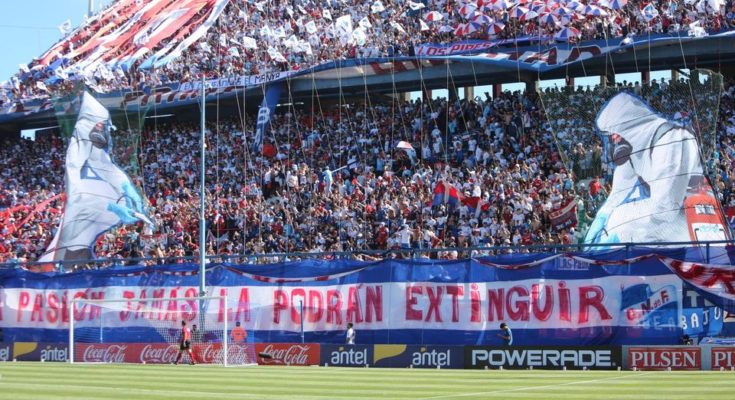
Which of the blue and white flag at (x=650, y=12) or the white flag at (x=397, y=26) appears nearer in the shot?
the blue and white flag at (x=650, y=12)

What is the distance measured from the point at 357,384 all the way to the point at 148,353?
38.6ft

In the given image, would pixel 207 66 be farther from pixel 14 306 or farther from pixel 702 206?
pixel 702 206

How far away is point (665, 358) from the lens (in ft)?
75.6

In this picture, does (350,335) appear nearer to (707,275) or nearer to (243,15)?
(707,275)

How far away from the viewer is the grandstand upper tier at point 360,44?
1555 inches

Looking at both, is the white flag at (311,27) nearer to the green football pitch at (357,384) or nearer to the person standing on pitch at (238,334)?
the person standing on pitch at (238,334)

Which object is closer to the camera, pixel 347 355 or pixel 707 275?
pixel 707 275

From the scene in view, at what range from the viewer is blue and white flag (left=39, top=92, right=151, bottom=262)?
33.2 meters

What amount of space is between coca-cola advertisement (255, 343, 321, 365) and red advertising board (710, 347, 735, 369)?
9.52 meters

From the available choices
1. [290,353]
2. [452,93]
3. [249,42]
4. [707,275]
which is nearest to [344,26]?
[249,42]

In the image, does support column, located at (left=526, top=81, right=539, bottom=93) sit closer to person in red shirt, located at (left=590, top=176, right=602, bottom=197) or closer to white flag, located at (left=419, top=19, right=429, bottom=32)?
white flag, located at (left=419, top=19, right=429, bottom=32)

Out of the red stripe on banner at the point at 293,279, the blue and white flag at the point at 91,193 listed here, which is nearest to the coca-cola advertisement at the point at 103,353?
the blue and white flag at the point at 91,193

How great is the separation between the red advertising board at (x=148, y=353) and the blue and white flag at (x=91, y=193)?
3.74 metres

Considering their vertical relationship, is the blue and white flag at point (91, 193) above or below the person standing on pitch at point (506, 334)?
above
